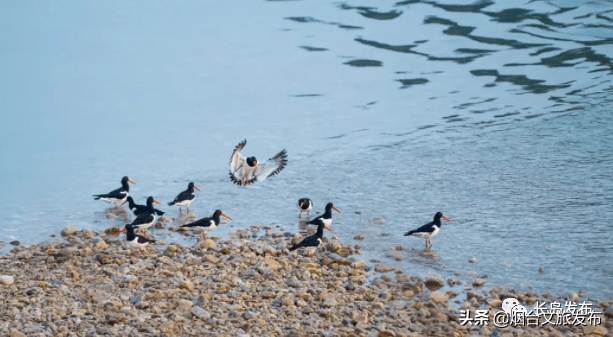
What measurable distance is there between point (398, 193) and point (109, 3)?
82.2 feet

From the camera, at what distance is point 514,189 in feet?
54.7

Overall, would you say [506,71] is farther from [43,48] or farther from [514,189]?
[43,48]

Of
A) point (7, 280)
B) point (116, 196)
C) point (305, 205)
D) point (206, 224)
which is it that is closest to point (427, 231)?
point (305, 205)

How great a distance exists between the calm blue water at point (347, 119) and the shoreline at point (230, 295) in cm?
108

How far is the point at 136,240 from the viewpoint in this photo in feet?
44.3

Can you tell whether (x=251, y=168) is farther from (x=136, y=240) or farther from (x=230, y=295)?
(x=230, y=295)

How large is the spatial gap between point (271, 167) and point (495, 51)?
1254cm

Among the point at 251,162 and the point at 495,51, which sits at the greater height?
the point at 495,51

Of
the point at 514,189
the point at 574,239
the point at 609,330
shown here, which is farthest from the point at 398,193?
the point at 609,330

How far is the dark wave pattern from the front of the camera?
2325cm

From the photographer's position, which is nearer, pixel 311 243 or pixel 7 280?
pixel 7 280

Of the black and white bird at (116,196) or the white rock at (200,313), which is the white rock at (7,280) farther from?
the black and white bird at (116,196)

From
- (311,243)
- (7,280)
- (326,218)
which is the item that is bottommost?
(326,218)

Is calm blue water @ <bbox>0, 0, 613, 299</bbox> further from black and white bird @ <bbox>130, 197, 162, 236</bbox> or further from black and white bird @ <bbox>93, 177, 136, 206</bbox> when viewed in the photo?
black and white bird @ <bbox>130, 197, 162, 236</bbox>
